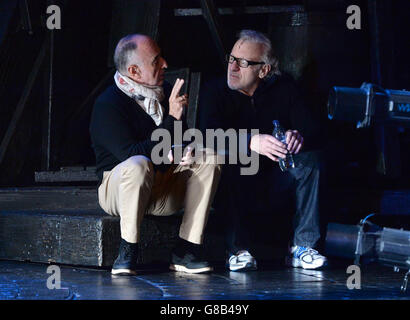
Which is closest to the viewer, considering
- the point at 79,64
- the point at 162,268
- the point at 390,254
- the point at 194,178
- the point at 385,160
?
the point at 390,254

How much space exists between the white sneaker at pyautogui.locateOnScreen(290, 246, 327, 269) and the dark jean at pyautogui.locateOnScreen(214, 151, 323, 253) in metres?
0.05

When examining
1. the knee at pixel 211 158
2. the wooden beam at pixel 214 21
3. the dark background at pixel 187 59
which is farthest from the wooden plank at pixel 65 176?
the knee at pixel 211 158

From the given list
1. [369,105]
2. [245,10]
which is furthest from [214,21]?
[369,105]

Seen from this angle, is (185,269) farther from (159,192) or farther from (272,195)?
(272,195)

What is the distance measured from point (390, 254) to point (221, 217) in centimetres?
167

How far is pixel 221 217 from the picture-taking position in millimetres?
4578

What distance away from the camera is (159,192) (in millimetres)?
4473

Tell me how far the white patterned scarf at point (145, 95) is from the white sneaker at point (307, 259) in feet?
3.82

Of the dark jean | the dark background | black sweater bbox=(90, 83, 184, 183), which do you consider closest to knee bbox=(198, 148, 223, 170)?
the dark jean

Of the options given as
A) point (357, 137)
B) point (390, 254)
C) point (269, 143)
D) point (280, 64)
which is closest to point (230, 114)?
point (269, 143)

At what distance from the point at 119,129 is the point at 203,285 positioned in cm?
101

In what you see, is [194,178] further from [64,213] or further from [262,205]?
[64,213]

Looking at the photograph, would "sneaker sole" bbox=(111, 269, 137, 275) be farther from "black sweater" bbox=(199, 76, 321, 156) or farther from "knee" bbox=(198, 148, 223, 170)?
"black sweater" bbox=(199, 76, 321, 156)

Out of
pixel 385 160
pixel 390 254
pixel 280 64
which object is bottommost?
pixel 390 254
